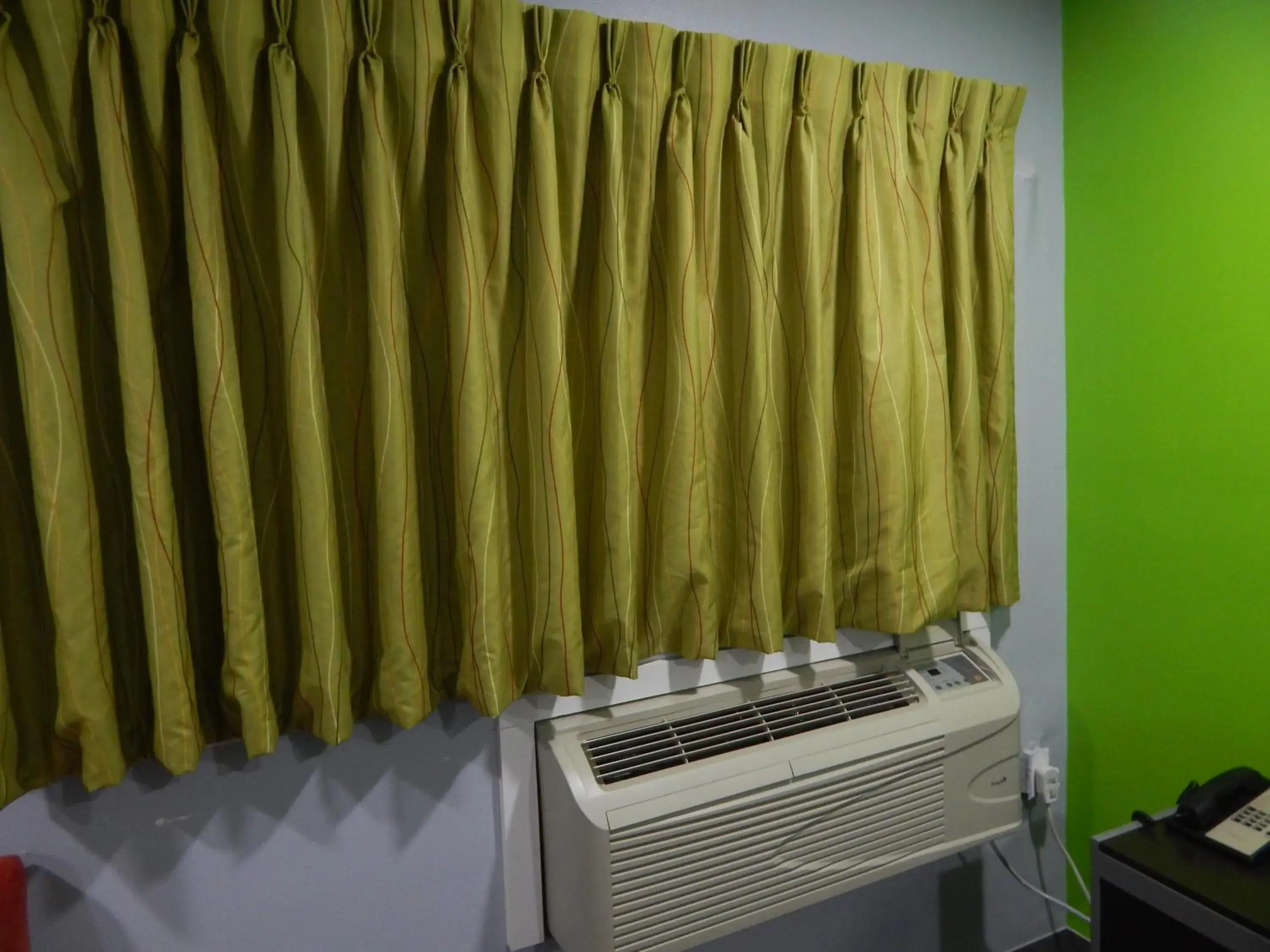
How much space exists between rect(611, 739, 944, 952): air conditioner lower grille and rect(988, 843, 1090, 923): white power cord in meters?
0.46

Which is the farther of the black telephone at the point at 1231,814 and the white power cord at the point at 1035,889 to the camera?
the white power cord at the point at 1035,889

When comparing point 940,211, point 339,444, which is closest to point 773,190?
point 940,211

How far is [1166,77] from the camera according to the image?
4.59 feet

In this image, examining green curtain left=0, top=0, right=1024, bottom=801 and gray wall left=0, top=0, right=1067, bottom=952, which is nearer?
green curtain left=0, top=0, right=1024, bottom=801

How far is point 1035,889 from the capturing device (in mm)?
1670

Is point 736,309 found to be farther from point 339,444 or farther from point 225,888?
point 225,888

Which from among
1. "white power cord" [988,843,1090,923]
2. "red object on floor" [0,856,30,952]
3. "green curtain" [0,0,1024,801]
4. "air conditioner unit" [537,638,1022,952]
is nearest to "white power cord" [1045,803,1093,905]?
"white power cord" [988,843,1090,923]

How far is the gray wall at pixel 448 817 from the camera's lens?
0.99 meters

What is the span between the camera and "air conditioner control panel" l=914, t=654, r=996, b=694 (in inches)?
54.7

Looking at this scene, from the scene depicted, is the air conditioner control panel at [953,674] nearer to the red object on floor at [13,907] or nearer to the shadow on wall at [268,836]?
the shadow on wall at [268,836]

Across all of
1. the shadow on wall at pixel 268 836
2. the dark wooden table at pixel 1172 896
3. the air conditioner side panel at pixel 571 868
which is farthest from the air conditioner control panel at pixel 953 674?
the shadow on wall at pixel 268 836

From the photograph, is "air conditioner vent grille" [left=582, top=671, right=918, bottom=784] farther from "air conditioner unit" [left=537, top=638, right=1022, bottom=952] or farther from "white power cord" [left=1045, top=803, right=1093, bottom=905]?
"white power cord" [left=1045, top=803, right=1093, bottom=905]

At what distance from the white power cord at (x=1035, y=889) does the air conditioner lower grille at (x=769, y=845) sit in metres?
0.46

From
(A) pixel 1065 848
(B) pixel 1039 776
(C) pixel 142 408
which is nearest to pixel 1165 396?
(B) pixel 1039 776
